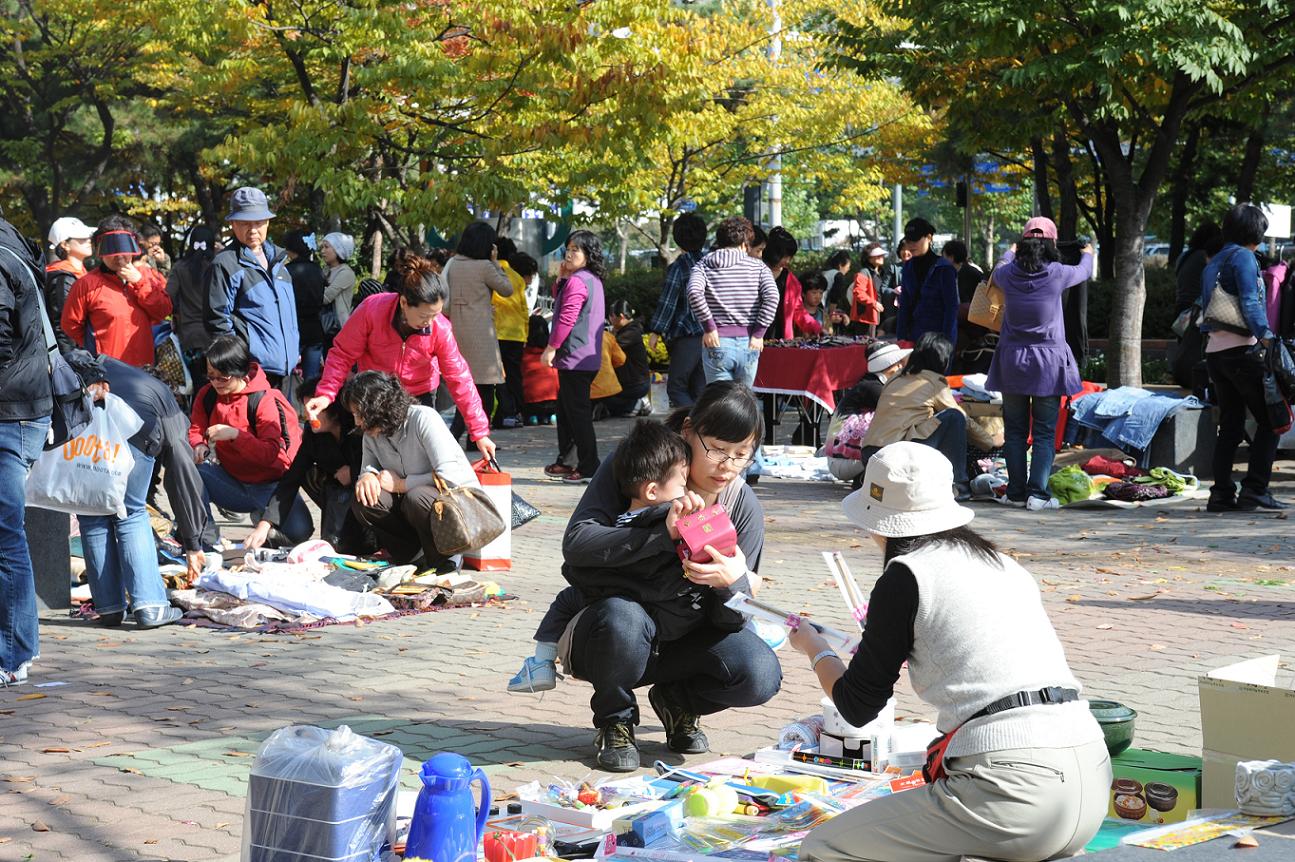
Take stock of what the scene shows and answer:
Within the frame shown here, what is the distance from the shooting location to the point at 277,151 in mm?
15875

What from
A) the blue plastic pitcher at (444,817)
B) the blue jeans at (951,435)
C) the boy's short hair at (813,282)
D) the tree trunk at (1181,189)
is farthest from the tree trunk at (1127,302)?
the blue plastic pitcher at (444,817)

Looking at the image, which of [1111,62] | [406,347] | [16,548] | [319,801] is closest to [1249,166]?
[1111,62]

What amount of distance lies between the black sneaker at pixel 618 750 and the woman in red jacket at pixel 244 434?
3.95m

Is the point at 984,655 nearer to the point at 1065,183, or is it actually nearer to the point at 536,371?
the point at 536,371

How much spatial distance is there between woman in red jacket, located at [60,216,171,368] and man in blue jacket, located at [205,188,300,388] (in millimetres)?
365

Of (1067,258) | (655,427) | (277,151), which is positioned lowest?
(655,427)

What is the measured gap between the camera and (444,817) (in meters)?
3.88

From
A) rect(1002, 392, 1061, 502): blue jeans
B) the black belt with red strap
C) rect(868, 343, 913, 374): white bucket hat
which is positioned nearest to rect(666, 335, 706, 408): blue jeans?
rect(868, 343, 913, 374): white bucket hat

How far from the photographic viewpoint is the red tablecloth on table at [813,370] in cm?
1317

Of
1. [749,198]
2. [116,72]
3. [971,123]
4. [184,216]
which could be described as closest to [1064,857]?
[971,123]

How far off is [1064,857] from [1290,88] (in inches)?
615

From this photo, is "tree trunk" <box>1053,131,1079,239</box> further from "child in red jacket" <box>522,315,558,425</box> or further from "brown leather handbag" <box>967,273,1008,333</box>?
"brown leather handbag" <box>967,273,1008,333</box>

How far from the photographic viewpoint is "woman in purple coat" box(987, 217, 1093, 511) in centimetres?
1094

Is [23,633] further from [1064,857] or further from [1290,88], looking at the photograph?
[1290,88]
